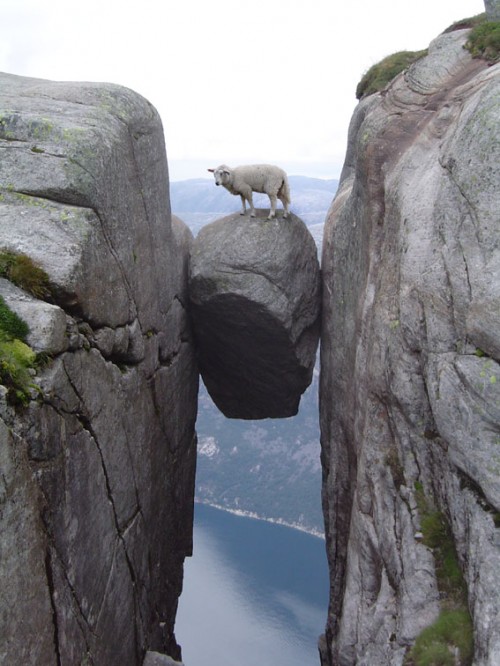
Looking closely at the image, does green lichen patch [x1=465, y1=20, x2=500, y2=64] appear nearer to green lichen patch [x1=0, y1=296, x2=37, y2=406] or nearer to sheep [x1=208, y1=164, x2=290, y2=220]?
sheep [x1=208, y1=164, x2=290, y2=220]

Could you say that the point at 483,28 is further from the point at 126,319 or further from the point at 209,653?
the point at 209,653

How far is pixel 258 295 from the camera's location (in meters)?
22.0

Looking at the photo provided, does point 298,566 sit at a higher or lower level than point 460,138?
lower

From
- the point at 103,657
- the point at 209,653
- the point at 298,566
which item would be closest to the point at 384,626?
the point at 103,657

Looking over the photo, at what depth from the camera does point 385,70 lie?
852 inches

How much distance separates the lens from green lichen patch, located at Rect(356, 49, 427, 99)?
2119 cm

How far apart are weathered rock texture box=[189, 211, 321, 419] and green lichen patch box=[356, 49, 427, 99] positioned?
5.48m

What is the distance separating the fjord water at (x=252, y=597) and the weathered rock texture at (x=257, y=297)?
4704 cm

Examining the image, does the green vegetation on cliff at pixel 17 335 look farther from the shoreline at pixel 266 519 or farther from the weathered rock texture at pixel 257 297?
the shoreline at pixel 266 519

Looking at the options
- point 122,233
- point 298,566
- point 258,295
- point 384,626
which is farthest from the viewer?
point 298,566

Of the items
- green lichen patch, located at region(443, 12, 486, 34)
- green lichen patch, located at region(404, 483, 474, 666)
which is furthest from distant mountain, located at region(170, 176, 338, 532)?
green lichen patch, located at region(404, 483, 474, 666)

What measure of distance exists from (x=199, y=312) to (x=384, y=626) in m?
13.5

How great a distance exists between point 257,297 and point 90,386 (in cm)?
938

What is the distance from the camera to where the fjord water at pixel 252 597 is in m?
64.6
